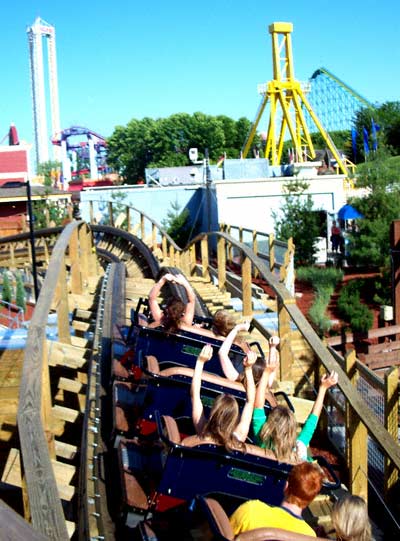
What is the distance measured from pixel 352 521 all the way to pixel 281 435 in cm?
80

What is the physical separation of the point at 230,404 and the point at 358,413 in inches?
36.0

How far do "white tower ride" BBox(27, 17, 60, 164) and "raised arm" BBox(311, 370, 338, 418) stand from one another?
13053 centimetres

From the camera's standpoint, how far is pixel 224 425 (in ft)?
11.8

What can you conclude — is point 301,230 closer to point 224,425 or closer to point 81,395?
point 81,395

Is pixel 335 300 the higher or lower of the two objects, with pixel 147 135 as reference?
lower

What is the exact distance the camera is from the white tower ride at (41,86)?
13312 centimetres

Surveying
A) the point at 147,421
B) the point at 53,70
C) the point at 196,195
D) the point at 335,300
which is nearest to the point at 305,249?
the point at 335,300

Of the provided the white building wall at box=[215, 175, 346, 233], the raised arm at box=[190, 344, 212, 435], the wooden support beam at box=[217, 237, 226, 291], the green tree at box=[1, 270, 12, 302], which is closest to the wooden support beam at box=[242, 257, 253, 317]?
the wooden support beam at box=[217, 237, 226, 291]

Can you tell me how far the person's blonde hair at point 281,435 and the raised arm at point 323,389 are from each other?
1.61ft

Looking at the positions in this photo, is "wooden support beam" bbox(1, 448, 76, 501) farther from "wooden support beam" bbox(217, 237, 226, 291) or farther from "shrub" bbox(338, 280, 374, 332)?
"shrub" bbox(338, 280, 374, 332)

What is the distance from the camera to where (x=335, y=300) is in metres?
18.9

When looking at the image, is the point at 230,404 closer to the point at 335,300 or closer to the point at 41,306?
the point at 41,306

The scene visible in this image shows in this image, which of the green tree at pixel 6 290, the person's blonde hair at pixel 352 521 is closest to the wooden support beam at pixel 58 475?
the person's blonde hair at pixel 352 521

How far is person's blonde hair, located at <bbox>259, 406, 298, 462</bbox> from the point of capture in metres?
3.70
